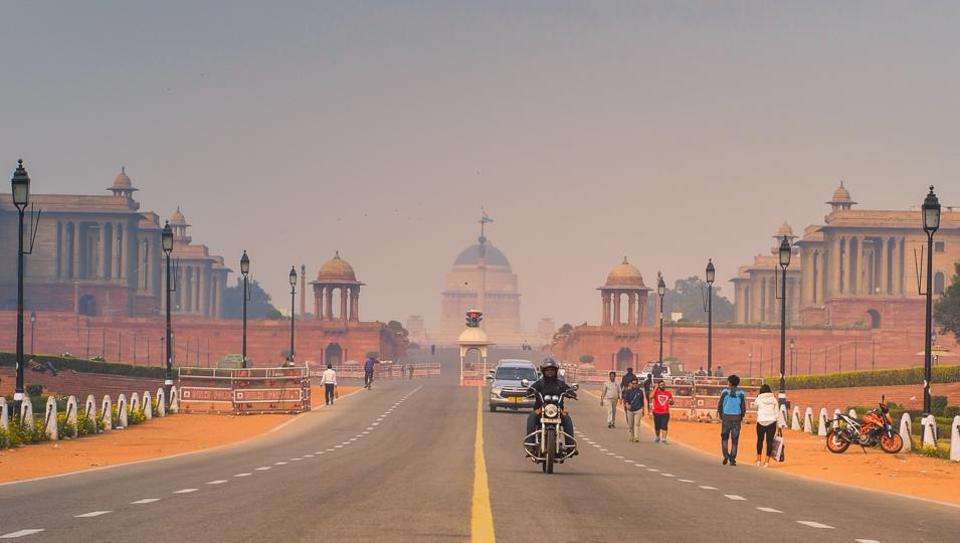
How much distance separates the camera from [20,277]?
38094 millimetres

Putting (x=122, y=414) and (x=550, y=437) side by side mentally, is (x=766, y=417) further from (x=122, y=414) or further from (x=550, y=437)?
(x=122, y=414)

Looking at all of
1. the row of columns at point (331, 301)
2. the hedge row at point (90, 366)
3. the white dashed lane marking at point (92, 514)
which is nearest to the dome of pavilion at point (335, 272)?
the row of columns at point (331, 301)

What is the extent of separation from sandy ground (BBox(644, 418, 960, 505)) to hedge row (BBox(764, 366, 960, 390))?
1005 inches

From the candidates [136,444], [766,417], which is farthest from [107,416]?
[766,417]

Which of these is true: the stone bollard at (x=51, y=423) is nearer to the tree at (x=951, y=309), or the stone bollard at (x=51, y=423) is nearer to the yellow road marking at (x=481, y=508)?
the yellow road marking at (x=481, y=508)

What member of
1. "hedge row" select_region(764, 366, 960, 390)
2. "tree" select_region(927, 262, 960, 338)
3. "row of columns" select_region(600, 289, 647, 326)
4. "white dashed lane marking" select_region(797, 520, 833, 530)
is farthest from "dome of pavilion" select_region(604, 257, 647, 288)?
"white dashed lane marking" select_region(797, 520, 833, 530)

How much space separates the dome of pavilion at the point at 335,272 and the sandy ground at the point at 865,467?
11691cm

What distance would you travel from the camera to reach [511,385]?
5831 cm

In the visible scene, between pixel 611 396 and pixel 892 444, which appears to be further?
pixel 611 396

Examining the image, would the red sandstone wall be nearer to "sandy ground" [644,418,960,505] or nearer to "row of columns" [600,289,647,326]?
"row of columns" [600,289,647,326]

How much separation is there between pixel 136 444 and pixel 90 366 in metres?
41.0

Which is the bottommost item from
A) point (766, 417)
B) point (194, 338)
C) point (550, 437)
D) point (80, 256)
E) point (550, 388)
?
point (194, 338)

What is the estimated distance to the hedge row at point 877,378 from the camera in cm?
7088

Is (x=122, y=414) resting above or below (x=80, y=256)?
below
